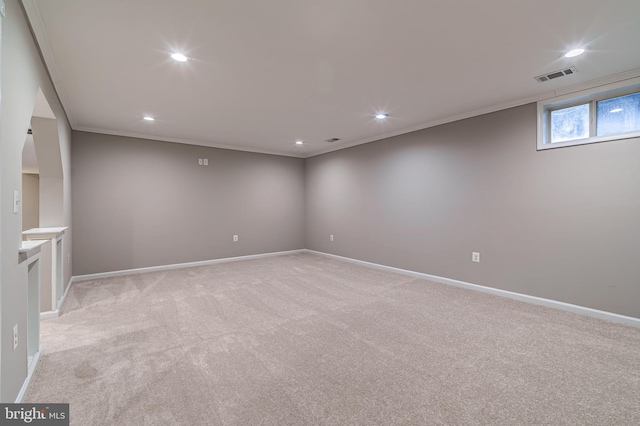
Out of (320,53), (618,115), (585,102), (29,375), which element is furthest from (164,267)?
(618,115)

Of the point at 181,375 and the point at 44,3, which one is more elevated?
the point at 44,3

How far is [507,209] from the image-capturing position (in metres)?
3.60

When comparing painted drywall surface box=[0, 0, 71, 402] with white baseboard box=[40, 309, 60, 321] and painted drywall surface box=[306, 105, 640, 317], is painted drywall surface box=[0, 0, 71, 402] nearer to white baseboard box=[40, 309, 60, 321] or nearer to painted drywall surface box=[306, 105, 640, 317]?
white baseboard box=[40, 309, 60, 321]

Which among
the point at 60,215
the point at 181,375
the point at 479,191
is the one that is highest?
the point at 479,191

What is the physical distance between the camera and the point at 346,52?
237cm

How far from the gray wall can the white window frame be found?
477 cm

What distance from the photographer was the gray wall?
179 inches

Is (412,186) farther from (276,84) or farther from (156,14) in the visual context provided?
(156,14)

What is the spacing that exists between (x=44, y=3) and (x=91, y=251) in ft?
12.7

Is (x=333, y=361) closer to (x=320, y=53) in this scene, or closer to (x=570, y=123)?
(x=320, y=53)

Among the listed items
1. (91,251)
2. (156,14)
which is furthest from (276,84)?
(91,251)

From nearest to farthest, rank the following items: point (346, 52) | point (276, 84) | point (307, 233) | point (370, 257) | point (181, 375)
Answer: point (181, 375)
point (346, 52)
point (276, 84)
point (370, 257)
point (307, 233)

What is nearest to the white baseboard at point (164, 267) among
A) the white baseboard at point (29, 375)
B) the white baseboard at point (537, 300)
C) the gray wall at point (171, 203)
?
the gray wall at point (171, 203)

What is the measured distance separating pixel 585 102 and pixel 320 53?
118 inches
